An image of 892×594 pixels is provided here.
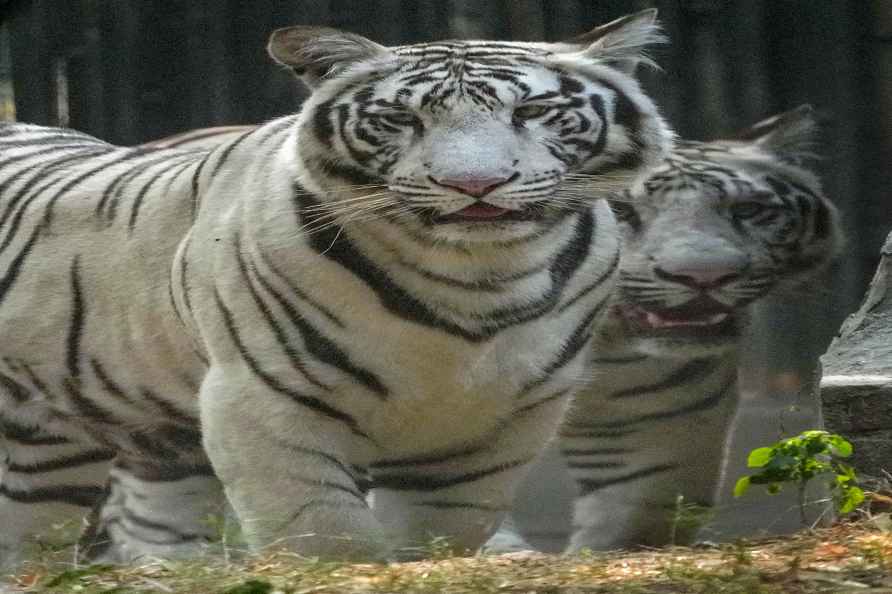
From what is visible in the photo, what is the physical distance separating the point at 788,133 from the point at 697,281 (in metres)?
0.48

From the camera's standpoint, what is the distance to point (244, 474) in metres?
3.79

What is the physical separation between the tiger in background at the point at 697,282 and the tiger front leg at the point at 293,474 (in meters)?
1.03

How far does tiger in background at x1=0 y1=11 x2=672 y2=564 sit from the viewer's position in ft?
12.2

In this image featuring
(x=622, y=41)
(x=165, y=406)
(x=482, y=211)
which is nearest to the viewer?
(x=482, y=211)

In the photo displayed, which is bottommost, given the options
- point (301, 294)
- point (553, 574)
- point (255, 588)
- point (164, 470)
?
point (164, 470)

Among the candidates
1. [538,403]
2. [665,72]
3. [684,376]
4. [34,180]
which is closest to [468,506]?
[538,403]

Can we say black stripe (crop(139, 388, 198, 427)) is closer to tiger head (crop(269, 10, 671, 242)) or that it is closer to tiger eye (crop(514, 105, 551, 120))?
tiger head (crop(269, 10, 671, 242))

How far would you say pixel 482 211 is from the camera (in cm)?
358

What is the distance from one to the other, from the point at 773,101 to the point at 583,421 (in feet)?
3.62

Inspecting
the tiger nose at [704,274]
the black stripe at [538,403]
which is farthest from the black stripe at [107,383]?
the tiger nose at [704,274]

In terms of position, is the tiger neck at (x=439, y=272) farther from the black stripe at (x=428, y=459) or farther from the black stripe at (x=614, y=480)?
the black stripe at (x=614, y=480)

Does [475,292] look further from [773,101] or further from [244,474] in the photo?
[773,101]

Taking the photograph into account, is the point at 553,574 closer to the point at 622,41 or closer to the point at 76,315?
Answer: the point at 622,41

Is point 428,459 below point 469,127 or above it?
below
